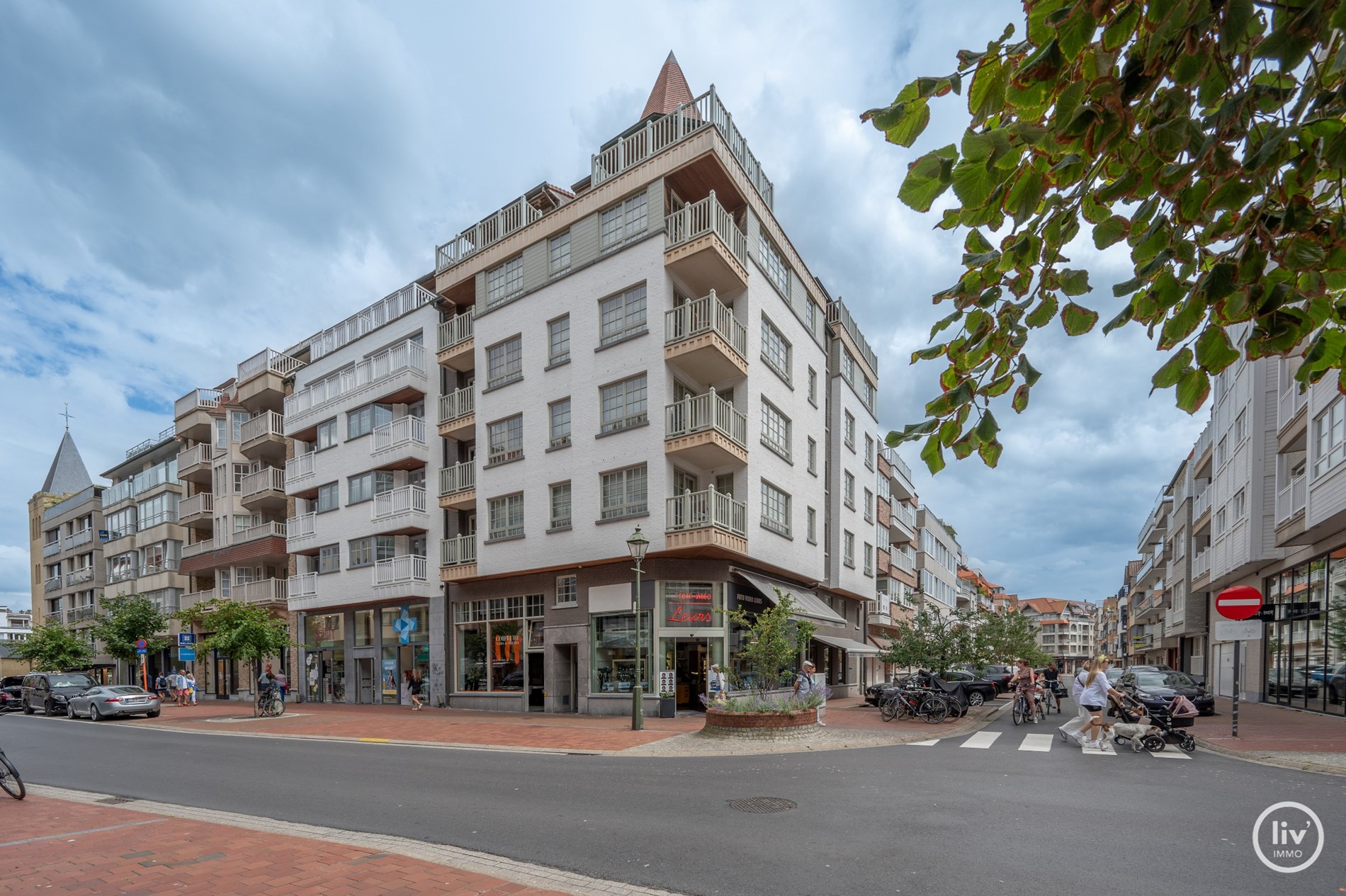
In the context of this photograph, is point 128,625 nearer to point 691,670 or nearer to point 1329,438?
point 691,670

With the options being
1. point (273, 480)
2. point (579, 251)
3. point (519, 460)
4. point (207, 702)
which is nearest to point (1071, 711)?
point (519, 460)

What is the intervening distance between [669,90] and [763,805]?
26667mm

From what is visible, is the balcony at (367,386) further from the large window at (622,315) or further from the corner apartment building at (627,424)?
the large window at (622,315)

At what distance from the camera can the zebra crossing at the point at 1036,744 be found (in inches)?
563

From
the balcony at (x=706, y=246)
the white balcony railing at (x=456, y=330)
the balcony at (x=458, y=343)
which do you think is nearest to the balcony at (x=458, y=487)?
the balcony at (x=458, y=343)

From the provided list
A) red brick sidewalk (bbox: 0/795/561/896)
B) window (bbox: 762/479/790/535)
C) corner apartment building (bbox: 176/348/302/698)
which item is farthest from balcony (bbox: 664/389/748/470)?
corner apartment building (bbox: 176/348/302/698)

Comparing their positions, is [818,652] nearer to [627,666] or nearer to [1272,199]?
[627,666]

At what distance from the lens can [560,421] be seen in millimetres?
25594

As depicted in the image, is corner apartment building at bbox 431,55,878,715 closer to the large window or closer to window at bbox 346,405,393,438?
the large window

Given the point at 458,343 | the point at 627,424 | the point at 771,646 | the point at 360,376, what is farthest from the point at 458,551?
the point at 771,646

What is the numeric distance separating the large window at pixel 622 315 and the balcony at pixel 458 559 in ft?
29.8

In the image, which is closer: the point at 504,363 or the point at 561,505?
the point at 561,505

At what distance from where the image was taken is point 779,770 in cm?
1235

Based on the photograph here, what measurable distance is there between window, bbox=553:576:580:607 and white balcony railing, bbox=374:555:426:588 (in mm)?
7185
